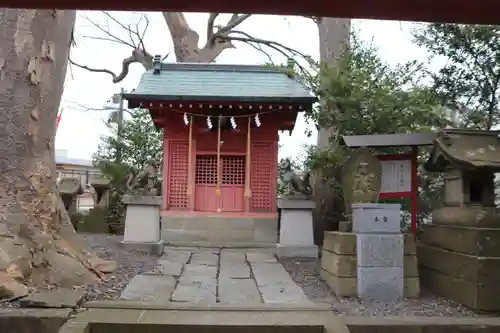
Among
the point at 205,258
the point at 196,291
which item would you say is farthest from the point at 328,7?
the point at 205,258

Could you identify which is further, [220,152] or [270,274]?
[220,152]

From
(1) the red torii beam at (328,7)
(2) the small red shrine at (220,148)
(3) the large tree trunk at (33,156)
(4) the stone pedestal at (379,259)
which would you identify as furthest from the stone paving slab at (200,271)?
(1) the red torii beam at (328,7)

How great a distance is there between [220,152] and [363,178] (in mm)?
6016

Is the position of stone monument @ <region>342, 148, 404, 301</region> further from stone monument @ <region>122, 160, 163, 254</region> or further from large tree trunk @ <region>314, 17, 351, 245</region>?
large tree trunk @ <region>314, 17, 351, 245</region>

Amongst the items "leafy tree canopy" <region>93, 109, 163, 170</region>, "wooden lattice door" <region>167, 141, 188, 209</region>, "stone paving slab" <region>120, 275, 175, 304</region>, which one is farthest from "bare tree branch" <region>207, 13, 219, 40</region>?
"stone paving slab" <region>120, 275, 175, 304</region>

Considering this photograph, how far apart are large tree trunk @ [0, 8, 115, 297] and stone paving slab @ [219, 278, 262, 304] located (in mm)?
1730

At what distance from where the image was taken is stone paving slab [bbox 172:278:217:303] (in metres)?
5.45

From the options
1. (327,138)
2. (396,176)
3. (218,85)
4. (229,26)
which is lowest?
(396,176)

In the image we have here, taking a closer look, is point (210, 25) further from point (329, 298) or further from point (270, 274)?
point (329, 298)

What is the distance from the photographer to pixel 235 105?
11.1 metres

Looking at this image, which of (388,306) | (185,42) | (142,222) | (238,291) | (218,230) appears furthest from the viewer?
(185,42)

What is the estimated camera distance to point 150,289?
19.1ft

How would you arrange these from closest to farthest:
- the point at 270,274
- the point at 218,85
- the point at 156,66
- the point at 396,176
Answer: the point at 396,176 < the point at 270,274 < the point at 218,85 < the point at 156,66

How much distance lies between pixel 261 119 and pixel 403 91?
12.9ft
